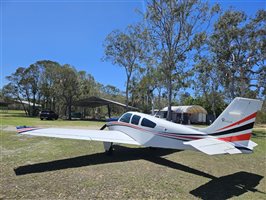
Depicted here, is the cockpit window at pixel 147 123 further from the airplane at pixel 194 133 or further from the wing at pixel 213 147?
the wing at pixel 213 147

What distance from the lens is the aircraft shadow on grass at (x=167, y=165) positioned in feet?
17.2

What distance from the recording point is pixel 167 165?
297 inches

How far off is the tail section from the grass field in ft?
3.75

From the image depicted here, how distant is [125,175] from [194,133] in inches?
101

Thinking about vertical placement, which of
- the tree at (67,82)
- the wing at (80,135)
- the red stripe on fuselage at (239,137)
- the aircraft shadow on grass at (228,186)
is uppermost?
the tree at (67,82)

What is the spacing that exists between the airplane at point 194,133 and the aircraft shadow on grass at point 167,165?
67 centimetres

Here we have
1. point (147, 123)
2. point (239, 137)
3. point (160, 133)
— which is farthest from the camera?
point (147, 123)

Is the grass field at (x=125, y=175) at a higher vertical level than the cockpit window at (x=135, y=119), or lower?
lower

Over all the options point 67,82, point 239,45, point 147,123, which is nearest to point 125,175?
point 147,123

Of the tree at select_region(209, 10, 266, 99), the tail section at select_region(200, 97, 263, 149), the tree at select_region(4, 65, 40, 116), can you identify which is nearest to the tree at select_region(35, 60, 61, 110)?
the tree at select_region(4, 65, 40, 116)

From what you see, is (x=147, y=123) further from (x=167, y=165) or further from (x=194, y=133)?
(x=194, y=133)

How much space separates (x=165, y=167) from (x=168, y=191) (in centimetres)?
214

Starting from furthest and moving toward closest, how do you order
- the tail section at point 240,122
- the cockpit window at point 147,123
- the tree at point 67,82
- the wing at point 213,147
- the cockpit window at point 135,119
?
the tree at point 67,82 < the cockpit window at point 135,119 < the cockpit window at point 147,123 < the tail section at point 240,122 < the wing at point 213,147

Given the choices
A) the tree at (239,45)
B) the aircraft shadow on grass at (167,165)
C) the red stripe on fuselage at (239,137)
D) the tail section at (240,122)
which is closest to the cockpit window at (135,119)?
the aircraft shadow on grass at (167,165)
